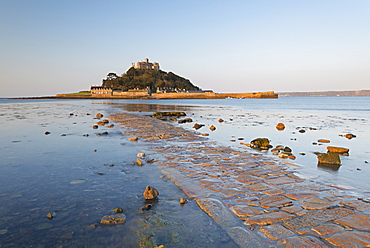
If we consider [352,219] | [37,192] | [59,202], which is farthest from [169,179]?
[352,219]

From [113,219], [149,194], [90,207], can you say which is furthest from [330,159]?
[90,207]

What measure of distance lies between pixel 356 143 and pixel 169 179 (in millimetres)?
15227

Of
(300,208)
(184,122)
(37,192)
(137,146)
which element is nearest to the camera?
(300,208)

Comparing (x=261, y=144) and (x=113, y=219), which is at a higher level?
(x=113, y=219)

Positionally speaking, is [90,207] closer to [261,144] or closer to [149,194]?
[149,194]

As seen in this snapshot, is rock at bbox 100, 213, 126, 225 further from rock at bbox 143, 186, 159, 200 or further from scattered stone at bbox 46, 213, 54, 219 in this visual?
scattered stone at bbox 46, 213, 54, 219

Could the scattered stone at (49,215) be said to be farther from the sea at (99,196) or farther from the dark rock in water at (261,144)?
the dark rock in water at (261,144)

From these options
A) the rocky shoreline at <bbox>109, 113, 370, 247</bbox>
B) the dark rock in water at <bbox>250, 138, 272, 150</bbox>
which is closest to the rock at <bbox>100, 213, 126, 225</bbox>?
the rocky shoreline at <bbox>109, 113, 370, 247</bbox>

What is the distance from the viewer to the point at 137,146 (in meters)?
15.0

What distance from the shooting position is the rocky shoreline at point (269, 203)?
5.10 meters

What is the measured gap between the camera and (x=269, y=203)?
6.71 meters

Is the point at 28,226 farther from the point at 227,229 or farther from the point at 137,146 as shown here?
the point at 137,146

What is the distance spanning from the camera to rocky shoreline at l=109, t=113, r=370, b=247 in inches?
201

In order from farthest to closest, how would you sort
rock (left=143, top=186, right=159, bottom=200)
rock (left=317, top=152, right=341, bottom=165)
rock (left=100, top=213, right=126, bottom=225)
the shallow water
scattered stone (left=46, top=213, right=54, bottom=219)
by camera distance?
rock (left=317, top=152, right=341, bottom=165), rock (left=143, top=186, right=159, bottom=200), scattered stone (left=46, top=213, right=54, bottom=219), rock (left=100, top=213, right=126, bottom=225), the shallow water
